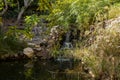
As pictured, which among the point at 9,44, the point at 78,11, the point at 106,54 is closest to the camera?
the point at 106,54

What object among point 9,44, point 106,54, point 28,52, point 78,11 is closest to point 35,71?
point 28,52

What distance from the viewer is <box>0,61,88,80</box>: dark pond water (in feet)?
30.3

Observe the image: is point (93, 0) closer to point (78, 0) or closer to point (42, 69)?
point (78, 0)

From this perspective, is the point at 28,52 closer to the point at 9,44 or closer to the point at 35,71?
the point at 9,44

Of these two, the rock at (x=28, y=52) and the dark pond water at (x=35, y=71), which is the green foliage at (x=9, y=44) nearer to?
the rock at (x=28, y=52)

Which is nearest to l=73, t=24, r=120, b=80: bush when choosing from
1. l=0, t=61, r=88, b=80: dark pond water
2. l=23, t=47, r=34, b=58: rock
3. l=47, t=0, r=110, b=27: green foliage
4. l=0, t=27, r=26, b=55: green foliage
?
l=0, t=61, r=88, b=80: dark pond water

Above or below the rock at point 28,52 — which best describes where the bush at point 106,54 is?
above

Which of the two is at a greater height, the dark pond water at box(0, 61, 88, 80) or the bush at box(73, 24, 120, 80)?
the bush at box(73, 24, 120, 80)

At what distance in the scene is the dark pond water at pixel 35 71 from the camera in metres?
9.23

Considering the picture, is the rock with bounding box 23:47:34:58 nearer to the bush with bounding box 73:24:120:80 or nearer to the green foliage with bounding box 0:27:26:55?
the green foliage with bounding box 0:27:26:55

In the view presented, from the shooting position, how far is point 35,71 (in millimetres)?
10195

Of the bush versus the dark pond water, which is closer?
the bush

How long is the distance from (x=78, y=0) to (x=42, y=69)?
3.80 metres

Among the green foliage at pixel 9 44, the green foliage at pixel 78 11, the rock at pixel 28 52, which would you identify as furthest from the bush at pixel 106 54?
the green foliage at pixel 9 44
